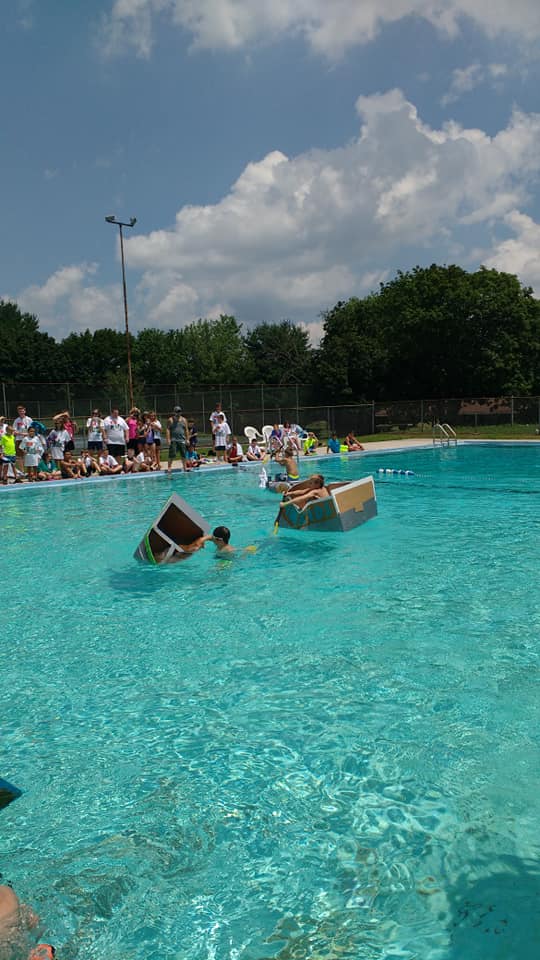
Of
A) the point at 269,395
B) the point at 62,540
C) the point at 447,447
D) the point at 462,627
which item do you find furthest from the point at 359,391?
the point at 462,627

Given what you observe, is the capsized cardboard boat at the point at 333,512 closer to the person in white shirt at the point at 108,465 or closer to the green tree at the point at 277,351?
the person in white shirt at the point at 108,465

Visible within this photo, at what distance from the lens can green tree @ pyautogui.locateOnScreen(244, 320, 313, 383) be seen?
6365 cm

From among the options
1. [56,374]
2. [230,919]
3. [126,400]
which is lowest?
[230,919]

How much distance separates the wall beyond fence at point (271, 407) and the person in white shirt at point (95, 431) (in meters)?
7.15

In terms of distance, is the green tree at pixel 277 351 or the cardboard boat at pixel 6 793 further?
the green tree at pixel 277 351

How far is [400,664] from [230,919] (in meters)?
3.23

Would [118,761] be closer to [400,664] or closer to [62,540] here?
[400,664]

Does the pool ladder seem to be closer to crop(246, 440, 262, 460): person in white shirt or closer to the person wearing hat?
crop(246, 440, 262, 460): person in white shirt

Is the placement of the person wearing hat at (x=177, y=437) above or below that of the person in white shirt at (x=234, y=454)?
above

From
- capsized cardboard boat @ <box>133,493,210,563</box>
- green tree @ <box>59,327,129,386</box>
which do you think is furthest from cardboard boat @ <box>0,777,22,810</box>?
green tree @ <box>59,327,129,386</box>

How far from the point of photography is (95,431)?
21484 millimetres

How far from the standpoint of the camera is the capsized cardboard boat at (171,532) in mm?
10102

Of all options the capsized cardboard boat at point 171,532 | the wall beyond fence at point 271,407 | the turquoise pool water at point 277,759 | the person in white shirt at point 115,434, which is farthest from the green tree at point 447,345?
the turquoise pool water at point 277,759

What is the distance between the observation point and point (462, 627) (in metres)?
7.11
